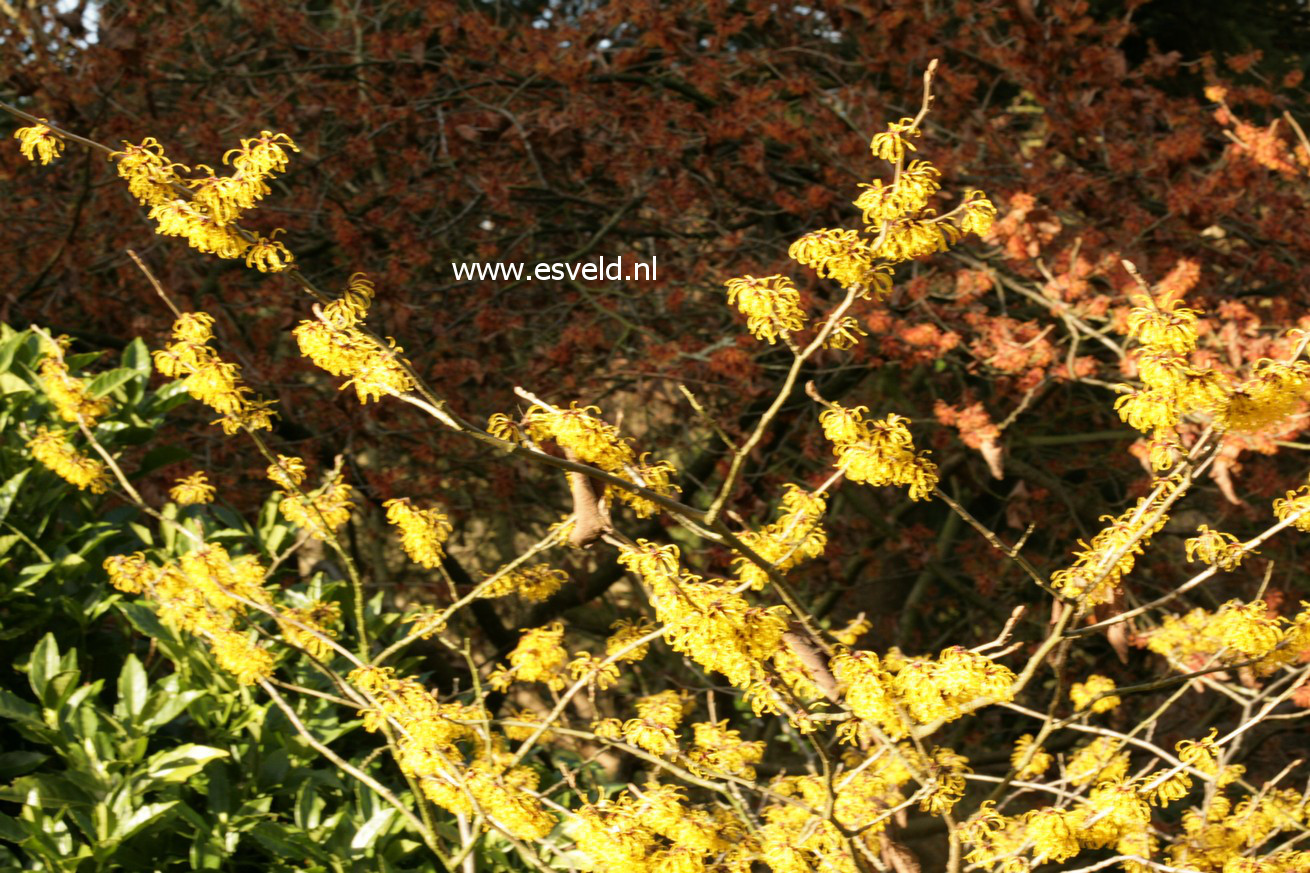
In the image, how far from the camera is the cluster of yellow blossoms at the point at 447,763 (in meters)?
2.87

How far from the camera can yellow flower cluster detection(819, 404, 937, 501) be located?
2.47 meters

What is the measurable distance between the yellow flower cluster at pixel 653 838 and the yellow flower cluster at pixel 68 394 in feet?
6.23

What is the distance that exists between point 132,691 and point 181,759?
303 millimetres

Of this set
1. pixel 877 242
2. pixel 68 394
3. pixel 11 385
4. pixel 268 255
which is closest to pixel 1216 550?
pixel 877 242

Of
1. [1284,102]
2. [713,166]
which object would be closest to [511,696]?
[713,166]

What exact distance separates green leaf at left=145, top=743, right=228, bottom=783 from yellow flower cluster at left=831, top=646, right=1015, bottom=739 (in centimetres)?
165

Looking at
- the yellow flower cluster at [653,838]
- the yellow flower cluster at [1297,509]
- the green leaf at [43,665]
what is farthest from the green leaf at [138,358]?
the yellow flower cluster at [1297,509]

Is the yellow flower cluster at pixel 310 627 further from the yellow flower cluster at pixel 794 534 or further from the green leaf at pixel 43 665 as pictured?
the yellow flower cluster at pixel 794 534

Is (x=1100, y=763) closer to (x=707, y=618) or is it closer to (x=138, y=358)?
(x=707, y=618)

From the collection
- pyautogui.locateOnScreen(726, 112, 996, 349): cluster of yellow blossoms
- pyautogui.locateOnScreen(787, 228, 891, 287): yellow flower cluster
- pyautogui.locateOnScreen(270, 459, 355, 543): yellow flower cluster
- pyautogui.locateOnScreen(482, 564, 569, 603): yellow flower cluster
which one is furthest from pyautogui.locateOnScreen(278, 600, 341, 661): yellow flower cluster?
pyautogui.locateOnScreen(787, 228, 891, 287): yellow flower cluster

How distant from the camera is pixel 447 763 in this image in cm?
290

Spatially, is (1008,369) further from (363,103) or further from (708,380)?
(363,103)

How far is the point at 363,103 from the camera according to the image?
241 inches

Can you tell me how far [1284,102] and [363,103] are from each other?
12.5ft
